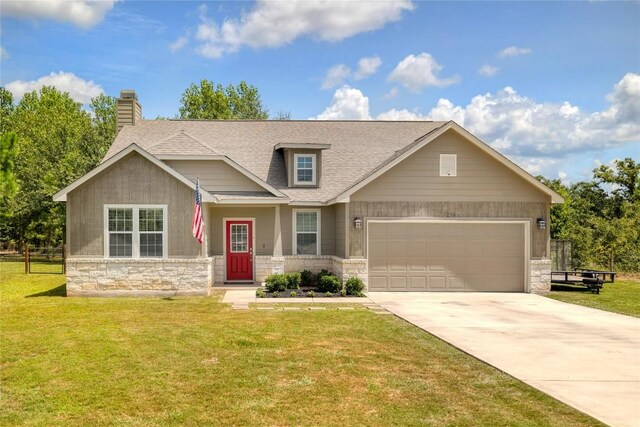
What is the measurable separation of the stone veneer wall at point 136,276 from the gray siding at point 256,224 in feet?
8.64

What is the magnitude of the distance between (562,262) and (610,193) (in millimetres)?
14605

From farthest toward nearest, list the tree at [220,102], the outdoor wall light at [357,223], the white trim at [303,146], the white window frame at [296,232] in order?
the tree at [220,102] → the white trim at [303,146] → the white window frame at [296,232] → the outdoor wall light at [357,223]

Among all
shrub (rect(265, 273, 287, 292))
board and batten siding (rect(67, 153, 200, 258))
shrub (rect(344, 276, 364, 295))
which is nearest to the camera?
board and batten siding (rect(67, 153, 200, 258))

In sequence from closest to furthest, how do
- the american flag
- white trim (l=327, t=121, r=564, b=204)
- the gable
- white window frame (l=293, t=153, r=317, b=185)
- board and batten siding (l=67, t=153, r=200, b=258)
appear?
1. the american flag
2. board and batten siding (l=67, t=153, r=200, b=258)
3. white trim (l=327, t=121, r=564, b=204)
4. the gable
5. white window frame (l=293, t=153, r=317, b=185)

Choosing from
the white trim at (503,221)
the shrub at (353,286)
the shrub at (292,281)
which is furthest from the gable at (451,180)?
the shrub at (292,281)

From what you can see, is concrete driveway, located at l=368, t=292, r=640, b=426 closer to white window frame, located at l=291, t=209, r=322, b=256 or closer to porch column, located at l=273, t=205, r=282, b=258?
white window frame, located at l=291, t=209, r=322, b=256

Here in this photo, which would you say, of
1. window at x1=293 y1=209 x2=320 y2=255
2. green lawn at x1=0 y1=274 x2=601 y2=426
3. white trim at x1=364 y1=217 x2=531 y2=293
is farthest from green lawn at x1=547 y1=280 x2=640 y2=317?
window at x1=293 y1=209 x2=320 y2=255

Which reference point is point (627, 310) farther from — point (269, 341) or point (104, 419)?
point (104, 419)

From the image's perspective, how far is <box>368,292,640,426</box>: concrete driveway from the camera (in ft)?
22.1

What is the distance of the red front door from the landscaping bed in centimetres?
189

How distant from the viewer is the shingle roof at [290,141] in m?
20.2

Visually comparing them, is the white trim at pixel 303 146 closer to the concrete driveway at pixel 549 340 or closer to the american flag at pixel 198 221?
the american flag at pixel 198 221

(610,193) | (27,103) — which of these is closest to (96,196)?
(610,193)

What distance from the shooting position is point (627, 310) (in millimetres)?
14156
